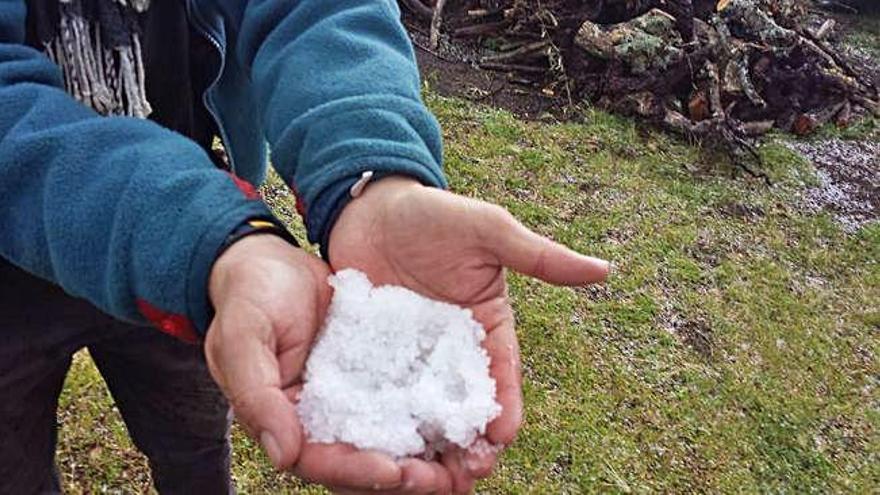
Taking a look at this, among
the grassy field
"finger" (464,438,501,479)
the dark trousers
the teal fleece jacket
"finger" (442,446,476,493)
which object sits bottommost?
the grassy field

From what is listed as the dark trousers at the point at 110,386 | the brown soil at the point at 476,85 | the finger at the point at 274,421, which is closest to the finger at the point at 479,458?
the finger at the point at 274,421

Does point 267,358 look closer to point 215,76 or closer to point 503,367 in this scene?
point 503,367

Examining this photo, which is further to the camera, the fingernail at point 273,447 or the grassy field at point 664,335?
the grassy field at point 664,335

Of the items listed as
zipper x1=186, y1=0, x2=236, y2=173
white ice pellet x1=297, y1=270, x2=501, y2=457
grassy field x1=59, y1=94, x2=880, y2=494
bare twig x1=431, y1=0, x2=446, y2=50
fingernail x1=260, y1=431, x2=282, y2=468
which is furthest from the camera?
bare twig x1=431, y1=0, x2=446, y2=50

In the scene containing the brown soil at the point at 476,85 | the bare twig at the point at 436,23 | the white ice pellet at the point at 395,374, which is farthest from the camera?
the bare twig at the point at 436,23

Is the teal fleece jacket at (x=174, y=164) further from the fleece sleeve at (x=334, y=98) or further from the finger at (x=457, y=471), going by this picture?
the finger at (x=457, y=471)

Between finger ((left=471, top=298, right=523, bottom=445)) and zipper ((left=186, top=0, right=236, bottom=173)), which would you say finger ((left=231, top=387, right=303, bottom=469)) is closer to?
finger ((left=471, top=298, right=523, bottom=445))

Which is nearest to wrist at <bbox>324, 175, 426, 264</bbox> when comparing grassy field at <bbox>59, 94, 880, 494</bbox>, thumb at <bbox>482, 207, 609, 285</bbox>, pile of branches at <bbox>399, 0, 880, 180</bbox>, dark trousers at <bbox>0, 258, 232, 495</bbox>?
thumb at <bbox>482, 207, 609, 285</bbox>
